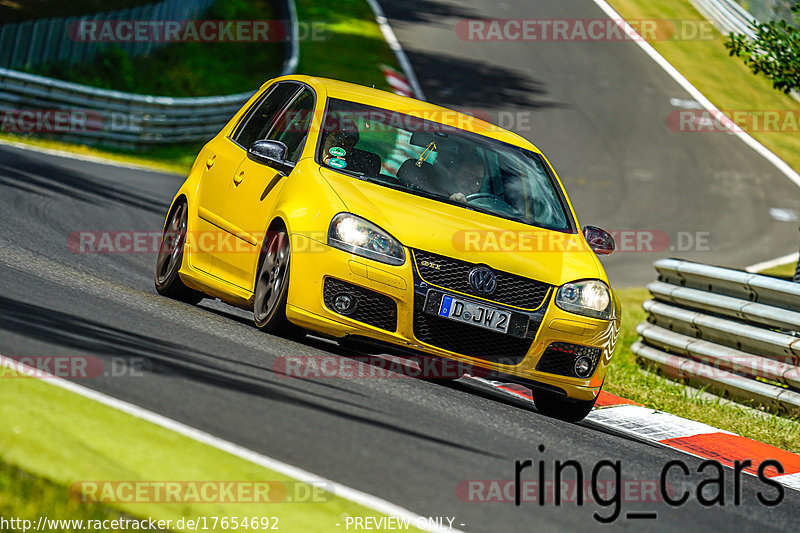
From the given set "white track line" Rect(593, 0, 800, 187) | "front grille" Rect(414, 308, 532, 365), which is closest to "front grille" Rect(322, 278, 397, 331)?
"front grille" Rect(414, 308, 532, 365)

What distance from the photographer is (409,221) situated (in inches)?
273

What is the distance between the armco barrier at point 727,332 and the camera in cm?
940

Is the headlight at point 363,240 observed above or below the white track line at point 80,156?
above

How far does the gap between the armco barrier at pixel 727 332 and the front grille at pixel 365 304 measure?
155 inches

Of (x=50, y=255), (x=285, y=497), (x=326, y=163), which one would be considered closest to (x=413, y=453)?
(x=285, y=497)

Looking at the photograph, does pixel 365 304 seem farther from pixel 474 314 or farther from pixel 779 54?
pixel 779 54

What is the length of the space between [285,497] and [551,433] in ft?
7.95

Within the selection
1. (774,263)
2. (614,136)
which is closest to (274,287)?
(774,263)

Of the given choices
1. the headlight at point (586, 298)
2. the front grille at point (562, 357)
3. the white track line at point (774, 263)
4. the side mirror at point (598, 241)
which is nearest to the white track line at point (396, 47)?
the white track line at point (774, 263)

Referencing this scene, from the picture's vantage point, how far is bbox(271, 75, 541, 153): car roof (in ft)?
26.9

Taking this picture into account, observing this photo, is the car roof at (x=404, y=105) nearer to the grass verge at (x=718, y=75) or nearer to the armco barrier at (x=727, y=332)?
the armco barrier at (x=727, y=332)

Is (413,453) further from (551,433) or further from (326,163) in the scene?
(326,163)

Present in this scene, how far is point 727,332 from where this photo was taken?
10102mm

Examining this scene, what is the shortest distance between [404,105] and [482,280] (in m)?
2.03
